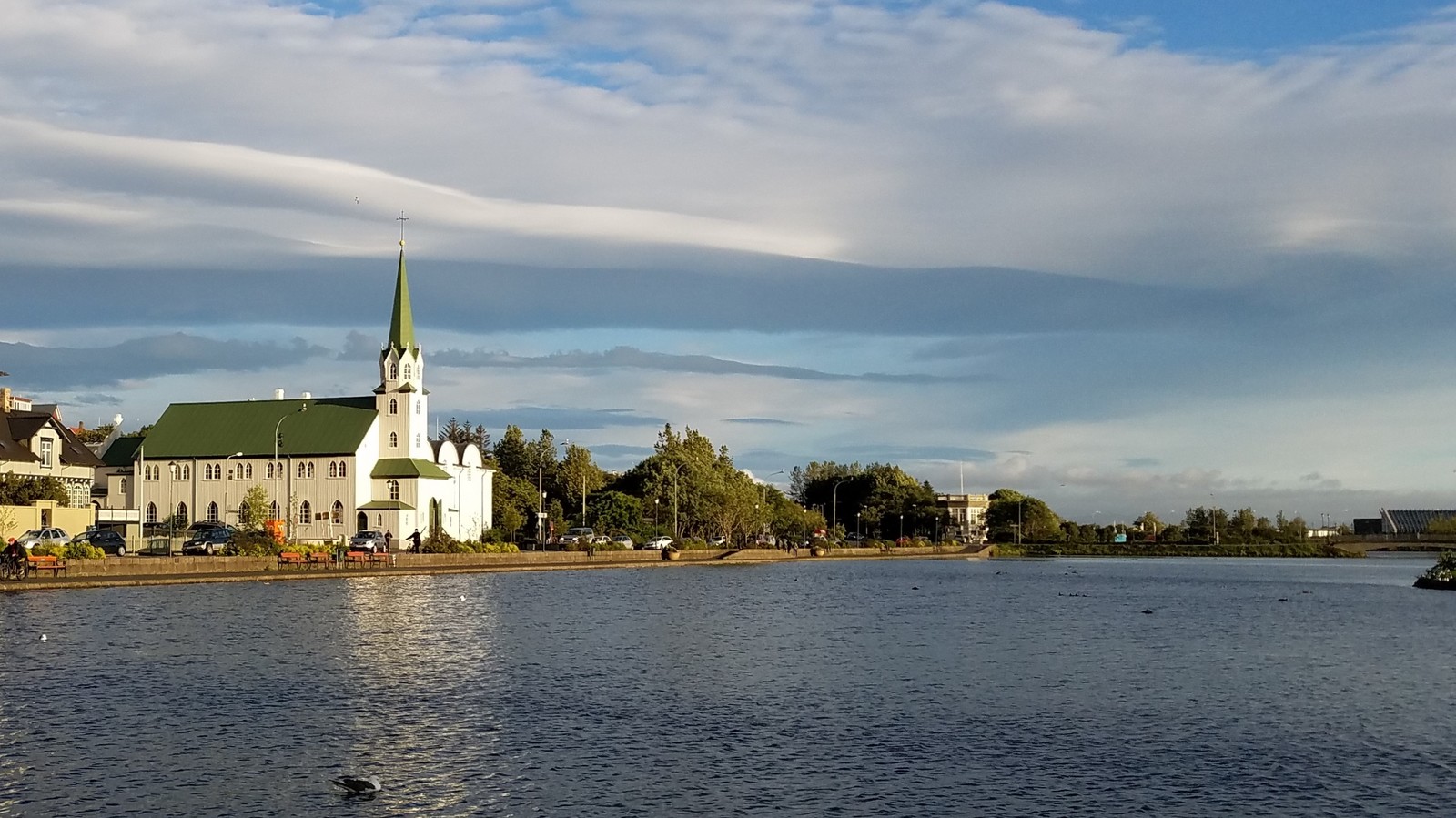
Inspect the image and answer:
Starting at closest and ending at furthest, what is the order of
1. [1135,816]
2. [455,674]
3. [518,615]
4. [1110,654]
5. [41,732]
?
[1135,816] < [41,732] < [455,674] < [1110,654] < [518,615]

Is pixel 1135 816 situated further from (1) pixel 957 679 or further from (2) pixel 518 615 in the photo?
(2) pixel 518 615

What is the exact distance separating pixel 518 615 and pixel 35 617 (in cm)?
1839

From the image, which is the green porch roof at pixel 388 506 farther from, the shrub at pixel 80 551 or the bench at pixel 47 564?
the bench at pixel 47 564

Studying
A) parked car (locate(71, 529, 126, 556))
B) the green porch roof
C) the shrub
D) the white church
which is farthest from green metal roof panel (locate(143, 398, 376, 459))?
the shrub

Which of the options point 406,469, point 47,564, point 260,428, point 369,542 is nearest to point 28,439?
point 369,542

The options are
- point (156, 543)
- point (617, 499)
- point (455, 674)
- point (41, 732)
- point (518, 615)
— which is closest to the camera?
point (41, 732)

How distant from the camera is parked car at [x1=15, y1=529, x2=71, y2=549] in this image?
238 feet

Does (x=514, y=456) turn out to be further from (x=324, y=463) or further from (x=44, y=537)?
(x=44, y=537)

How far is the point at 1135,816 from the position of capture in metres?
21.8

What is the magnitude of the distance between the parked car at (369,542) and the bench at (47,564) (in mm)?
26377

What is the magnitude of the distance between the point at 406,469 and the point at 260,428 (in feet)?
53.3

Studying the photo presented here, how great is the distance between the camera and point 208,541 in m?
90.6

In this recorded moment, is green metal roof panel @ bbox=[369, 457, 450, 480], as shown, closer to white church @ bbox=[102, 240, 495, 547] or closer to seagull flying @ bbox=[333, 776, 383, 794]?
white church @ bbox=[102, 240, 495, 547]

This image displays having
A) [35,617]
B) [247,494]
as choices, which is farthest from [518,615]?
[247,494]
